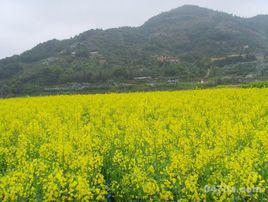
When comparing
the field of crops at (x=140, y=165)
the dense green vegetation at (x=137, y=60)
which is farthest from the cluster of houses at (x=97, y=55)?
the field of crops at (x=140, y=165)

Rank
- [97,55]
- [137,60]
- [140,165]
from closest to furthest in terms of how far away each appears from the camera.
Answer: [140,165], [137,60], [97,55]

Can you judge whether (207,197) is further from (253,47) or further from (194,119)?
(253,47)

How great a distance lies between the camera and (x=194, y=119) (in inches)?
556

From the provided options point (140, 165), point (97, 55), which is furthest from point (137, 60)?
point (140, 165)

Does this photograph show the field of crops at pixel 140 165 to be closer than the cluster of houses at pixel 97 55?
Yes

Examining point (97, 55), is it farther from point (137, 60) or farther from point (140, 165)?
point (140, 165)

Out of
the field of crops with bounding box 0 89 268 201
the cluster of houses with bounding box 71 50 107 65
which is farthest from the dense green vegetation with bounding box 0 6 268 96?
the field of crops with bounding box 0 89 268 201

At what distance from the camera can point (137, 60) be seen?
261 ft

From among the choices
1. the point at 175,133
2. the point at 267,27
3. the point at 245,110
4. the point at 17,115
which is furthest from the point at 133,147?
the point at 267,27

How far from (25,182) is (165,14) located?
7345 inches

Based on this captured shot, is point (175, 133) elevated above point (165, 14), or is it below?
below

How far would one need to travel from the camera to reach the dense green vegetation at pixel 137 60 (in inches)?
2309

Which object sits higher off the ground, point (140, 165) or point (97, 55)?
point (97, 55)

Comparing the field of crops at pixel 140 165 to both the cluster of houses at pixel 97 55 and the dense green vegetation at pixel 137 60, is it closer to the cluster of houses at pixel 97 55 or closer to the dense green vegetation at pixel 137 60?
the dense green vegetation at pixel 137 60
